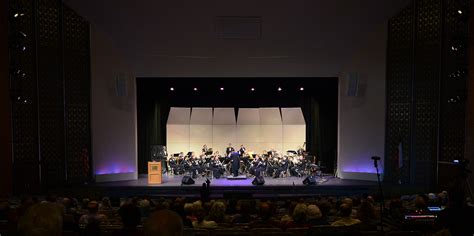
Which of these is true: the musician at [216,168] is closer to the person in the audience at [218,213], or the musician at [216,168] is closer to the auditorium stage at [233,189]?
the auditorium stage at [233,189]

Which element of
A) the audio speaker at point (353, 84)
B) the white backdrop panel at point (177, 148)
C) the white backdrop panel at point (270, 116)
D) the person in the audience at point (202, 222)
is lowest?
the white backdrop panel at point (177, 148)

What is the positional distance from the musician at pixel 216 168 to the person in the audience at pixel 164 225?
11.2 metres

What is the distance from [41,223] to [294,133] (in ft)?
47.7

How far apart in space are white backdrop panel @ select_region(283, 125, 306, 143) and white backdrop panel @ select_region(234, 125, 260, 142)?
3.41ft

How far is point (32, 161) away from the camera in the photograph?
35.8 ft

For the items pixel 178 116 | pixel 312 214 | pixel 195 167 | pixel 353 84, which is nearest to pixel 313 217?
pixel 312 214

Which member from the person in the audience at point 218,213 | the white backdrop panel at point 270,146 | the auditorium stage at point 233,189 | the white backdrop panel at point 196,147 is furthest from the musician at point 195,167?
the person in the audience at point 218,213

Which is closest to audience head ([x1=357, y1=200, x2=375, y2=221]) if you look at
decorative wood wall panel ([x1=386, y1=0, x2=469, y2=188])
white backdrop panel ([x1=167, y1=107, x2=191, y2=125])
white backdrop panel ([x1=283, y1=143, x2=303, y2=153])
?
decorative wood wall panel ([x1=386, y1=0, x2=469, y2=188])

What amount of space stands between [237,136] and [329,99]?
360 cm

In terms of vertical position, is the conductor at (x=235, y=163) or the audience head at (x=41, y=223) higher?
the audience head at (x=41, y=223)

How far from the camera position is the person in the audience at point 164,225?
5.64ft

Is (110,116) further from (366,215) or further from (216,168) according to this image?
(366,215)

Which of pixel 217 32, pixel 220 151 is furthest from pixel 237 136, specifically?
pixel 217 32

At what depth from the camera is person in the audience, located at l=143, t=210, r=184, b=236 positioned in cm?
172
